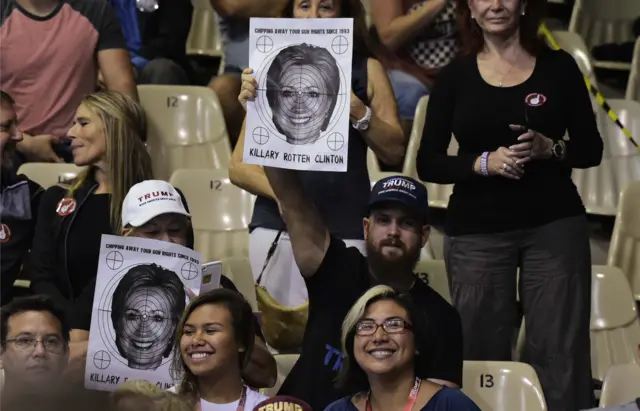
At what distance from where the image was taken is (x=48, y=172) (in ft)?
13.6

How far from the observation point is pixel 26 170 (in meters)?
4.16

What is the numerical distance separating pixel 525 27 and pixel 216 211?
1.61m

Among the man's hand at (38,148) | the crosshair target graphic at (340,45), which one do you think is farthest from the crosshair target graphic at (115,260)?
the man's hand at (38,148)

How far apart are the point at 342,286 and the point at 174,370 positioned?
1.65 feet

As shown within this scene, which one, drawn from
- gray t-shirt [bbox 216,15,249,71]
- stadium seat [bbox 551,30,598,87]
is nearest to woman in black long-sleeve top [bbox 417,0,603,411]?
gray t-shirt [bbox 216,15,249,71]

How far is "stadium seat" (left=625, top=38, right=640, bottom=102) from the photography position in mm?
5266

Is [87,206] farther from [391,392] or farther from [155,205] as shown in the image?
[391,392]

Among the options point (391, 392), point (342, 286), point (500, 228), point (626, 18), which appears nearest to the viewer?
point (391, 392)

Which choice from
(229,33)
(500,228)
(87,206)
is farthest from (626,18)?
(87,206)

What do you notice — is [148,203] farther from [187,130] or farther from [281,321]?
[187,130]

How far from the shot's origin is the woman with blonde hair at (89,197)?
3.14 m

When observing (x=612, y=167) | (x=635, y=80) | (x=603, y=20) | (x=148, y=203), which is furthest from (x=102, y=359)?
(x=603, y=20)

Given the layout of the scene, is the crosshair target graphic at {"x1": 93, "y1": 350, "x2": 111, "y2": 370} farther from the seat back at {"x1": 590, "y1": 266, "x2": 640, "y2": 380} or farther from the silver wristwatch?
the seat back at {"x1": 590, "y1": 266, "x2": 640, "y2": 380}

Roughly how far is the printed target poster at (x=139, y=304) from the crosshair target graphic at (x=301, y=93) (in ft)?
1.26
